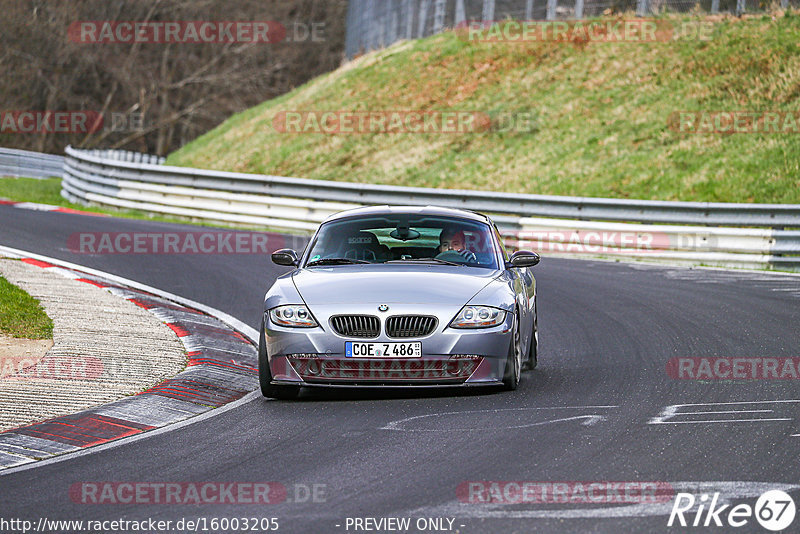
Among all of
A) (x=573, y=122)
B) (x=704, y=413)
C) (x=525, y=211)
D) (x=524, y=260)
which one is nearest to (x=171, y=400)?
(x=524, y=260)

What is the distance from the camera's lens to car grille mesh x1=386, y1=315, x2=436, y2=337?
28.8ft

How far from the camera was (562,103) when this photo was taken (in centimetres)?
3284

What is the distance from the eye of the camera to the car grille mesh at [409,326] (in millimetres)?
8773

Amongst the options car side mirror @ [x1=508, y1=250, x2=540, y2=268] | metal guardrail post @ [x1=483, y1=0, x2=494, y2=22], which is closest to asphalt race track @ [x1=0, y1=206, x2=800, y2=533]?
car side mirror @ [x1=508, y1=250, x2=540, y2=268]

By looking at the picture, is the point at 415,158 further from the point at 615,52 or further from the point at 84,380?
the point at 84,380

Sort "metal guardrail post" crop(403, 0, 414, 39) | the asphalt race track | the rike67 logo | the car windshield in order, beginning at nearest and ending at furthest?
the rike67 logo
the asphalt race track
the car windshield
"metal guardrail post" crop(403, 0, 414, 39)

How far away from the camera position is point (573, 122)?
3148cm

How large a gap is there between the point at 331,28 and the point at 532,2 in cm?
3433

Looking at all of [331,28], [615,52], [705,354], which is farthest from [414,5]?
[705,354]

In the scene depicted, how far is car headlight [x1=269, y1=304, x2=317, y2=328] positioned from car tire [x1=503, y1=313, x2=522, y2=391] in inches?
56.0

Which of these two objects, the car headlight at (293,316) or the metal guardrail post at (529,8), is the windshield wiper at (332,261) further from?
the metal guardrail post at (529,8)

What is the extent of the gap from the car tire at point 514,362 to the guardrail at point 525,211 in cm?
1138

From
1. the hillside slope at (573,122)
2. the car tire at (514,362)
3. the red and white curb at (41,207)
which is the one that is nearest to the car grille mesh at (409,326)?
the car tire at (514,362)

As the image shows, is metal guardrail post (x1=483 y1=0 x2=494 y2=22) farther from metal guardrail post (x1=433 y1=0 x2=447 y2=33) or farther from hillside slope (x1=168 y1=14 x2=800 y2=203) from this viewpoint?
metal guardrail post (x1=433 y1=0 x2=447 y2=33)
